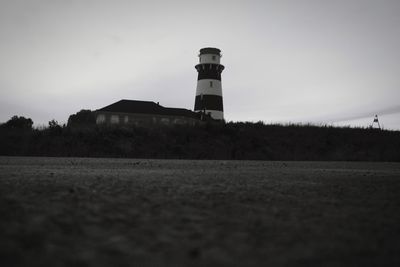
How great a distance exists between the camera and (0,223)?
5.47ft

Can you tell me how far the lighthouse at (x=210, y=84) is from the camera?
41312mm

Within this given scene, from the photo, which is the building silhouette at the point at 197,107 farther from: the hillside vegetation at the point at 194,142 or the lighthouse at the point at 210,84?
the hillside vegetation at the point at 194,142

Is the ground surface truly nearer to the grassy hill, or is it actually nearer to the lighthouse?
the grassy hill

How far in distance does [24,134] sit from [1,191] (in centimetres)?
1797

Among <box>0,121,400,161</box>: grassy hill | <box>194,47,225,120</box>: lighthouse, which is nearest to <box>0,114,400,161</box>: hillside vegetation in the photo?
<box>0,121,400,161</box>: grassy hill

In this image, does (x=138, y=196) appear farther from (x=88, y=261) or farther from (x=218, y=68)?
(x=218, y=68)

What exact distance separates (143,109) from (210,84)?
346 inches

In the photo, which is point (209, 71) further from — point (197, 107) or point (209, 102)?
point (197, 107)

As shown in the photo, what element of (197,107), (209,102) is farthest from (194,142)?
(197,107)

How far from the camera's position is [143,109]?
137 ft

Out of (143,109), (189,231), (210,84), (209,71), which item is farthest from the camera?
(209,71)

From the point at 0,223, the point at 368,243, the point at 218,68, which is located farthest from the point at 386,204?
the point at 218,68

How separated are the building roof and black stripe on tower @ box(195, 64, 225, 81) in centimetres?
486

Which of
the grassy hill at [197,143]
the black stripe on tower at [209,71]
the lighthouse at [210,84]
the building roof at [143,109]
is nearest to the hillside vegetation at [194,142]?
the grassy hill at [197,143]
